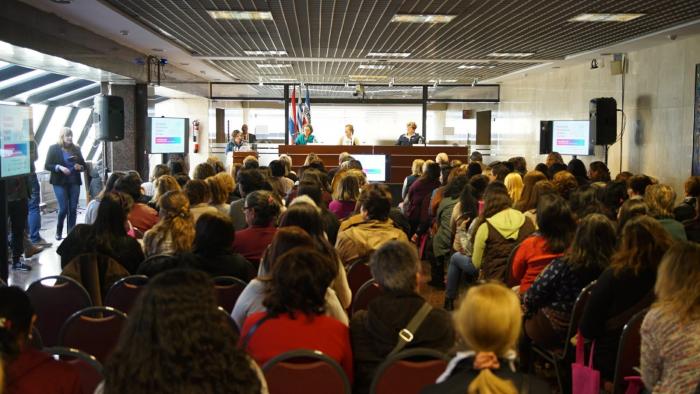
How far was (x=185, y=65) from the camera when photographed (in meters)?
14.5

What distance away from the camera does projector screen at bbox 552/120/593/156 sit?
13391 millimetres

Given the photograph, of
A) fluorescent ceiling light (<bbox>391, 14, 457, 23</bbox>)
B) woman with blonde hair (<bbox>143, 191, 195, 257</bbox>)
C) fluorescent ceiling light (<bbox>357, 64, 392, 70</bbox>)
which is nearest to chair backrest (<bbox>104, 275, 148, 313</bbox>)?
woman with blonde hair (<bbox>143, 191, 195, 257</bbox>)

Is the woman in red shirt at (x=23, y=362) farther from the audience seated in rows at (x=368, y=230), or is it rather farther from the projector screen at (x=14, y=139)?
the projector screen at (x=14, y=139)

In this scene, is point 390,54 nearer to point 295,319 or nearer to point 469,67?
point 469,67

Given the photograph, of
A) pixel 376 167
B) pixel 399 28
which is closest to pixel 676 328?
pixel 399 28

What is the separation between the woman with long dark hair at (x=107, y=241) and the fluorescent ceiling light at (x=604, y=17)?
600 centimetres

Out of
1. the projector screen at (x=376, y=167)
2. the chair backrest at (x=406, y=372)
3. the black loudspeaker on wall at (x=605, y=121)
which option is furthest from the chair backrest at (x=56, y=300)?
the projector screen at (x=376, y=167)

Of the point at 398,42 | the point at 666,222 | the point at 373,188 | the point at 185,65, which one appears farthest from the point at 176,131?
the point at 666,222

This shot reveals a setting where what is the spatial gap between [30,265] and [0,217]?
239 centimetres

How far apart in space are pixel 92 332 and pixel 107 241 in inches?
44.9

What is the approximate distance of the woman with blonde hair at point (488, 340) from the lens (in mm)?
2057

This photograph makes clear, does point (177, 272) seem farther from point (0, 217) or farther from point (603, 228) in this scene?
point (0, 217)

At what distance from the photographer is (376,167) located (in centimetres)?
1372

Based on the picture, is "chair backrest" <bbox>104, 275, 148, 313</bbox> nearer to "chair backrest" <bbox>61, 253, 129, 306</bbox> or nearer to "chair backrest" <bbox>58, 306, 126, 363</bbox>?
"chair backrest" <bbox>61, 253, 129, 306</bbox>
